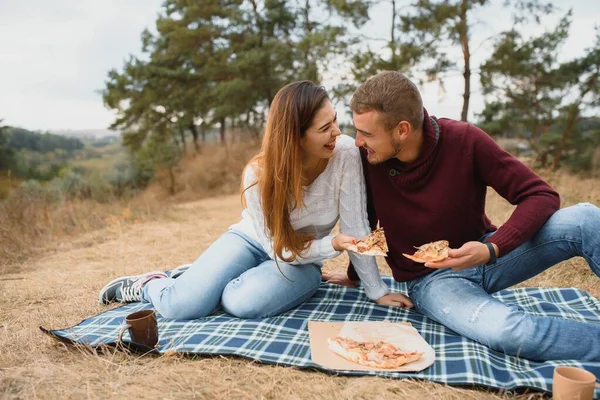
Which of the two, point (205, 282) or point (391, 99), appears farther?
point (205, 282)

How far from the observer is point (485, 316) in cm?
255

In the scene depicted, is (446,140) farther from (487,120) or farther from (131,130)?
(131,130)

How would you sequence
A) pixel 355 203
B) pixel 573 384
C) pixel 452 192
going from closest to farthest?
pixel 573 384 < pixel 452 192 < pixel 355 203

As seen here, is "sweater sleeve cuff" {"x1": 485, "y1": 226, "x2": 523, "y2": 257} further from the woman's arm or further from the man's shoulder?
the woman's arm

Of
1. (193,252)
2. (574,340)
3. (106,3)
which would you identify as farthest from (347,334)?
(106,3)

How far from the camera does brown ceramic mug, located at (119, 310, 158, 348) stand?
102 inches

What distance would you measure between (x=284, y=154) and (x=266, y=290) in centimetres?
90

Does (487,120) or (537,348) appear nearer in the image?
(537,348)

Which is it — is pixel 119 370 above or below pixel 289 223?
below

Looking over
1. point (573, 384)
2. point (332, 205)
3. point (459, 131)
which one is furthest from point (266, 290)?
point (573, 384)

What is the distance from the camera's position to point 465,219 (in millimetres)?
2877

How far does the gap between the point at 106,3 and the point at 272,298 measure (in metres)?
18.1

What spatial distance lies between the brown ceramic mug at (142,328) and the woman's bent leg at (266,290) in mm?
585

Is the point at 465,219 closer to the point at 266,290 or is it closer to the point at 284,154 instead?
the point at 284,154
